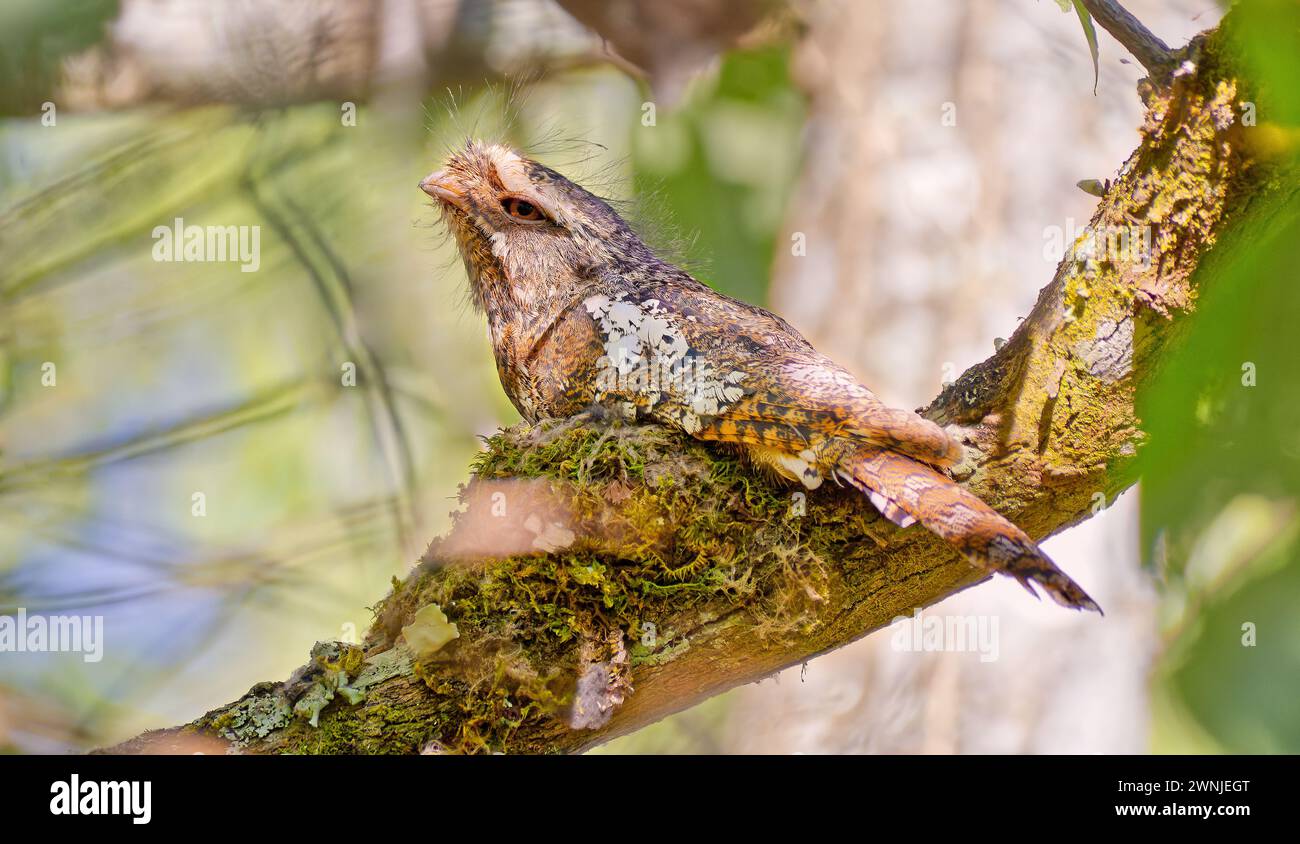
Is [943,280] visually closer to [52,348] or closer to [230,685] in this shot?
[230,685]

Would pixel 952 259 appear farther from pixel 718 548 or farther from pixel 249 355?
pixel 249 355

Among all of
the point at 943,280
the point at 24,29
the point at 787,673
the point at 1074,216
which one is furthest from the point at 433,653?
the point at 24,29

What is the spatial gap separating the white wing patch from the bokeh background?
67.1 inches

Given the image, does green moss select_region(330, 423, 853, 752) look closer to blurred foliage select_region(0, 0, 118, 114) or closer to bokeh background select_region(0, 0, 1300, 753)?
bokeh background select_region(0, 0, 1300, 753)

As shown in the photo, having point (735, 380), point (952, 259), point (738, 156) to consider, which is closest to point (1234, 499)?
point (952, 259)

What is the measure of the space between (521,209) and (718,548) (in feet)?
5.38

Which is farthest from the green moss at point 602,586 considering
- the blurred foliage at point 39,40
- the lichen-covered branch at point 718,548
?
the blurred foliage at point 39,40

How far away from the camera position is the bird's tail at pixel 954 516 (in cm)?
207

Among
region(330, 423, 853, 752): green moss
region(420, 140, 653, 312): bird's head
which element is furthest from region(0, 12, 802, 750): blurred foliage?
region(330, 423, 853, 752): green moss

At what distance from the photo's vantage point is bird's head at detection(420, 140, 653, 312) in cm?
352

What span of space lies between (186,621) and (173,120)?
303cm

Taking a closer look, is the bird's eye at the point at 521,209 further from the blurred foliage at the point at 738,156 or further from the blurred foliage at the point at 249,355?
the blurred foliage at the point at 738,156

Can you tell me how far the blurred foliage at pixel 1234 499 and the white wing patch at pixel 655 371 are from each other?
3.95 ft

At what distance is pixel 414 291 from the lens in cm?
609
